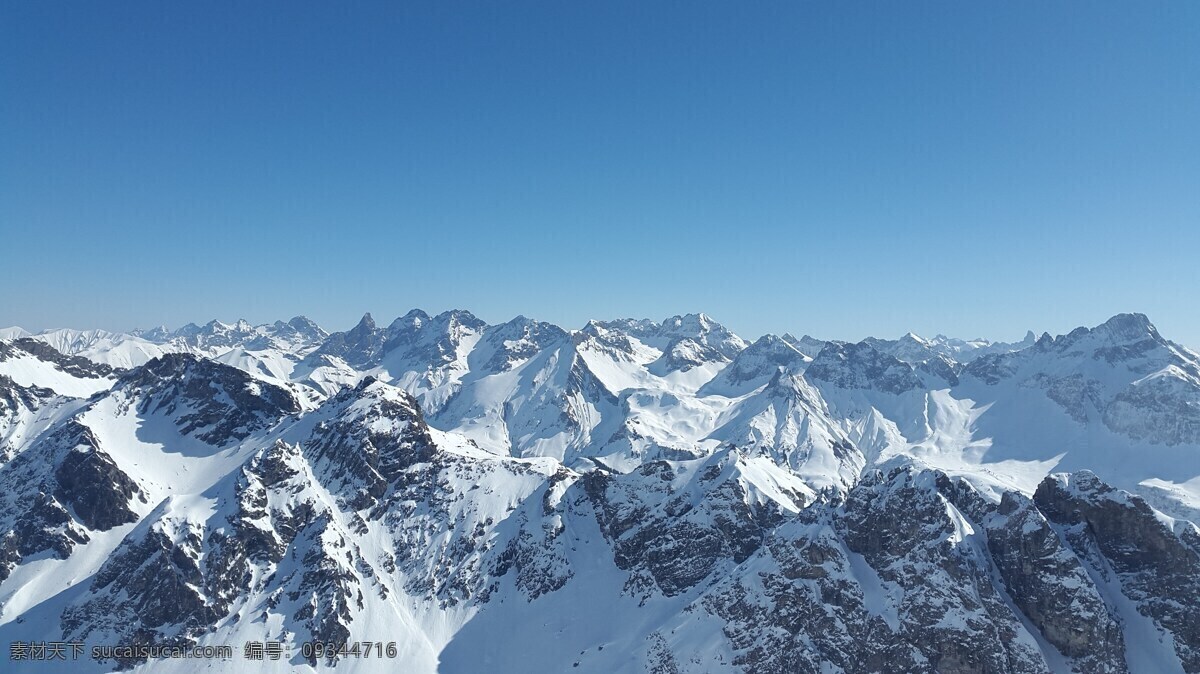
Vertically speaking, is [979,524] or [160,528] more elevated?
[160,528]

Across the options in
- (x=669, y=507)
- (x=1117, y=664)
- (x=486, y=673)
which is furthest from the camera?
(x=669, y=507)

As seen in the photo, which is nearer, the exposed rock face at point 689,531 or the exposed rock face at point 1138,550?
the exposed rock face at point 1138,550

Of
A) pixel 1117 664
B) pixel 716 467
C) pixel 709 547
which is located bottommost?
pixel 1117 664

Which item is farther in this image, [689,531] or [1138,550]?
[689,531]

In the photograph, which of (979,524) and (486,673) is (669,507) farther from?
(979,524)

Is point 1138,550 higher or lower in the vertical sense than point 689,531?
lower

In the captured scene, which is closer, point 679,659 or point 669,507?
point 679,659

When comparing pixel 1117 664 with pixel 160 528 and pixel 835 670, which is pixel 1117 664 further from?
pixel 160 528

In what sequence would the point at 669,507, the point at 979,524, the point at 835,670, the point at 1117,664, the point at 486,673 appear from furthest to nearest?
the point at 669,507 < the point at 486,673 < the point at 979,524 < the point at 835,670 < the point at 1117,664

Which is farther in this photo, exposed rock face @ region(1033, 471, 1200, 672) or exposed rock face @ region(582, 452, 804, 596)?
exposed rock face @ region(582, 452, 804, 596)

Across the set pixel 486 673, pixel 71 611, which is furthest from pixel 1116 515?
pixel 71 611
